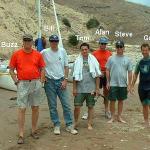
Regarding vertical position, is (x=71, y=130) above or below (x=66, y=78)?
below

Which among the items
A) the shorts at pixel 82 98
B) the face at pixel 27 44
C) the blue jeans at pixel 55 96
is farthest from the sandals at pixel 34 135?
the face at pixel 27 44

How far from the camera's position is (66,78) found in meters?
9.88

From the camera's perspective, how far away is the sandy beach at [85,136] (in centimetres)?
892

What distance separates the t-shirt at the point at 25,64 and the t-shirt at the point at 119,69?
2029 mm

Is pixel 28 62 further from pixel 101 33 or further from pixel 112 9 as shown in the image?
pixel 112 9

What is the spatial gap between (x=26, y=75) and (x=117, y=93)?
2373mm

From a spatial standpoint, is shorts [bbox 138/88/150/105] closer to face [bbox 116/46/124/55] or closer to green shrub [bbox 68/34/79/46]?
face [bbox 116/46/124/55]

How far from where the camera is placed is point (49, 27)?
187 ft

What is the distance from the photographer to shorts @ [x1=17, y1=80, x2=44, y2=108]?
9219 millimetres

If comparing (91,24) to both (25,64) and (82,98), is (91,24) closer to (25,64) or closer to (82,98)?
(82,98)

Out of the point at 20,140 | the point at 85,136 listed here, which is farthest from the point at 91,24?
the point at 20,140

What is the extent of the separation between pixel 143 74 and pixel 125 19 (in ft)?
244

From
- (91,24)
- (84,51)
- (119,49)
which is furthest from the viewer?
(91,24)

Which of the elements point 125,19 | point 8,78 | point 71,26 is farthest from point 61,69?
point 125,19
